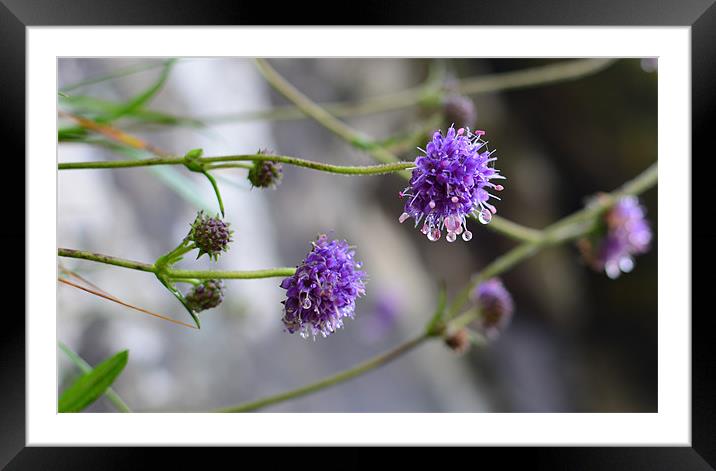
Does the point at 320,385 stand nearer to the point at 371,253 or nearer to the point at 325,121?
the point at 325,121

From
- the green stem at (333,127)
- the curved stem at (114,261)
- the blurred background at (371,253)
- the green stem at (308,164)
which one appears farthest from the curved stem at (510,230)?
the blurred background at (371,253)

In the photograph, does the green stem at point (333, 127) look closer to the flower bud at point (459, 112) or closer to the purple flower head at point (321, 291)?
the flower bud at point (459, 112)

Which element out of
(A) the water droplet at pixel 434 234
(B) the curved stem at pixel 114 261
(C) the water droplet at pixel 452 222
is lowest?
(B) the curved stem at pixel 114 261

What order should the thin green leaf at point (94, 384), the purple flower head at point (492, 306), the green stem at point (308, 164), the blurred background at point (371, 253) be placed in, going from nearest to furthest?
the green stem at point (308, 164), the thin green leaf at point (94, 384), the purple flower head at point (492, 306), the blurred background at point (371, 253)

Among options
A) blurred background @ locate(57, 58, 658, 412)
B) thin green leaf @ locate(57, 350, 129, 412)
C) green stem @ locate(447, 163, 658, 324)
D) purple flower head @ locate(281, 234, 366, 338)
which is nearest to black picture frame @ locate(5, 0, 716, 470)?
thin green leaf @ locate(57, 350, 129, 412)
